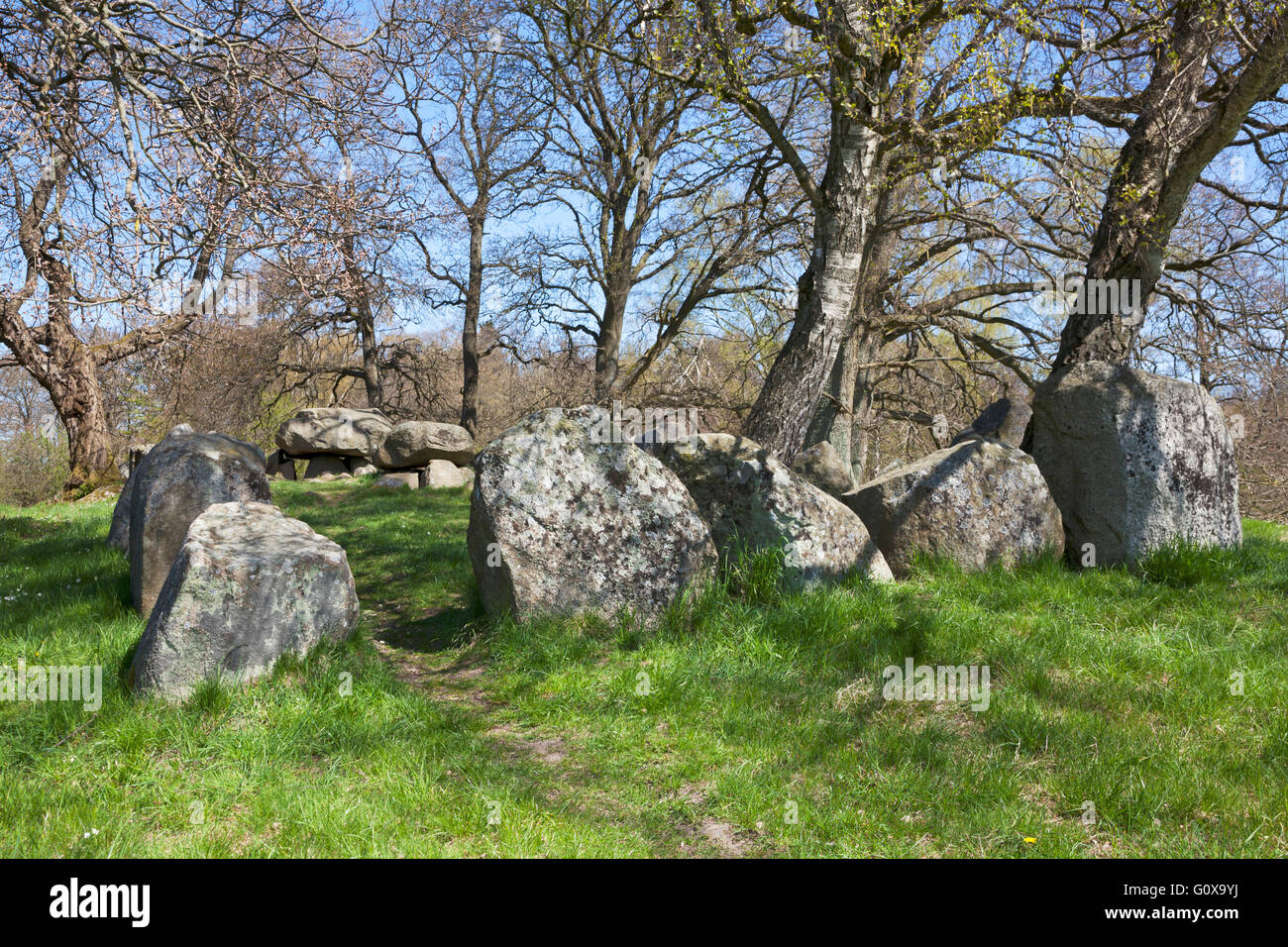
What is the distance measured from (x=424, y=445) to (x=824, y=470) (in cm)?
1262

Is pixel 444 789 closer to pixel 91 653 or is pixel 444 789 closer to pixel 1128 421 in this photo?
pixel 91 653

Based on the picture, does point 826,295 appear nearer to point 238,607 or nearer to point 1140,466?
point 1140,466

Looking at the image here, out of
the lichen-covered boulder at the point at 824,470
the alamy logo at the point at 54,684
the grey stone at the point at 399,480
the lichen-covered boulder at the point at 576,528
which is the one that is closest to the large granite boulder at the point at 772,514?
the lichen-covered boulder at the point at 576,528

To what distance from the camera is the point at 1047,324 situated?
14.8 m

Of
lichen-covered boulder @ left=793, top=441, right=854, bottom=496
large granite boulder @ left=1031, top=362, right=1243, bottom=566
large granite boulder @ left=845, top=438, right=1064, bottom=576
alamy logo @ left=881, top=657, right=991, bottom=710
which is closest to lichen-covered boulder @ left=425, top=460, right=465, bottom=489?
lichen-covered boulder @ left=793, top=441, right=854, bottom=496

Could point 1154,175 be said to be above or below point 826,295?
above

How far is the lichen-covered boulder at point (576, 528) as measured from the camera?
19.8 ft

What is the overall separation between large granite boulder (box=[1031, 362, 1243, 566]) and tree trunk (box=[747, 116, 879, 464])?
7.63 feet

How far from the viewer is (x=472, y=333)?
23391 millimetres

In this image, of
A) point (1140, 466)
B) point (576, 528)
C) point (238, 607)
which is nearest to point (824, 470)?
point (1140, 466)
